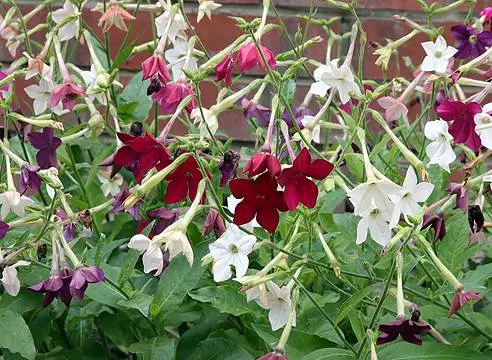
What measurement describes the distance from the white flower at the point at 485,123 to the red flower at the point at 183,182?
262 millimetres

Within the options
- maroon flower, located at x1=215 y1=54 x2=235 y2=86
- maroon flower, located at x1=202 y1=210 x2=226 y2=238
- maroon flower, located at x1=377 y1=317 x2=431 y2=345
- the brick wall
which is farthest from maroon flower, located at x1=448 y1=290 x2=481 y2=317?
the brick wall

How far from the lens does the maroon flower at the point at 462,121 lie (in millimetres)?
905

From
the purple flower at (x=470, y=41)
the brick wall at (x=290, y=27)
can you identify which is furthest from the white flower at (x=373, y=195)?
the brick wall at (x=290, y=27)

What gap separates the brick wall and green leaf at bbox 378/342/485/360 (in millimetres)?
896

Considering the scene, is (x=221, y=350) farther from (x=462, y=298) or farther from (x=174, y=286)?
(x=462, y=298)

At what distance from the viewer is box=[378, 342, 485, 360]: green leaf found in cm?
87

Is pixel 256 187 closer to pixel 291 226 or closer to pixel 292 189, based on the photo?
pixel 292 189

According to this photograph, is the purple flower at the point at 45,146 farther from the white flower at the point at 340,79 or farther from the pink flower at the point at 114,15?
the white flower at the point at 340,79

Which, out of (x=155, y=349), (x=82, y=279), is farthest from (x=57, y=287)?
(x=155, y=349)

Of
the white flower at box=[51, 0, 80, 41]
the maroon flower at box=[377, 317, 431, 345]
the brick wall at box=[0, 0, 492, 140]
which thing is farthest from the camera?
the brick wall at box=[0, 0, 492, 140]

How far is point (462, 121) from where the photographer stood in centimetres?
91

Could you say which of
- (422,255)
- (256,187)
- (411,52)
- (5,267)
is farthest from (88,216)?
(411,52)

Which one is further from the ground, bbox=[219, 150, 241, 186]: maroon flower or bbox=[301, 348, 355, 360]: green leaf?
bbox=[219, 150, 241, 186]: maroon flower

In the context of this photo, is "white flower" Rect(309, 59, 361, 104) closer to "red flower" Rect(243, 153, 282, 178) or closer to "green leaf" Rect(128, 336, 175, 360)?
"red flower" Rect(243, 153, 282, 178)
